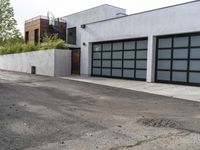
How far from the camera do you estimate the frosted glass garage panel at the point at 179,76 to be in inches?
593

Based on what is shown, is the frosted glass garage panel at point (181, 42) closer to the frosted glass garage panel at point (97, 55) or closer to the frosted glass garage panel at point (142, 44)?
the frosted glass garage panel at point (142, 44)

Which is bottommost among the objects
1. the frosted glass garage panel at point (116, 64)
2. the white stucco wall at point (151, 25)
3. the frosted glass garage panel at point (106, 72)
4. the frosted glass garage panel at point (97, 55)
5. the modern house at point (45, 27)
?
the frosted glass garage panel at point (106, 72)

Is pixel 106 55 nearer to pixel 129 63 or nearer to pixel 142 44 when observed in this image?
pixel 129 63

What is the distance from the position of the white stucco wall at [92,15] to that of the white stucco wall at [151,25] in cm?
877

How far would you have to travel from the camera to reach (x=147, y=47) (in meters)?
17.0

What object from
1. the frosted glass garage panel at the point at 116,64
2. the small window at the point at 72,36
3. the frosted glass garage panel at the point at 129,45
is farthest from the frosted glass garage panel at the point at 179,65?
the small window at the point at 72,36

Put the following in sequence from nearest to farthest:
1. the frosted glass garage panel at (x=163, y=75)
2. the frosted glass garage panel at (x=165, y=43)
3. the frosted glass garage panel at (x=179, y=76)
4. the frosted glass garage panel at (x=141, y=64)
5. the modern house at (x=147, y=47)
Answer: the modern house at (x=147, y=47)
the frosted glass garage panel at (x=179, y=76)
the frosted glass garage panel at (x=165, y=43)
the frosted glass garage panel at (x=163, y=75)
the frosted glass garage panel at (x=141, y=64)

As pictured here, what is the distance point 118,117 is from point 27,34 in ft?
104

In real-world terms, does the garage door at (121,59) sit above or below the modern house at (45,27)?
below

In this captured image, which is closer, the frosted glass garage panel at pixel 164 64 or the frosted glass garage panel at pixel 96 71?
the frosted glass garage panel at pixel 164 64

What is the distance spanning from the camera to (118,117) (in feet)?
24.8

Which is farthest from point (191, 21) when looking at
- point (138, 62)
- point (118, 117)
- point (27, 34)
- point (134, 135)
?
point (27, 34)

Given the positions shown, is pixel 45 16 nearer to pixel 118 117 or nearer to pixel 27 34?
pixel 27 34

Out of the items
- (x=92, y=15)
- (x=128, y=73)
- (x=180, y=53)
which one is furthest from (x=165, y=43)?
(x=92, y=15)
